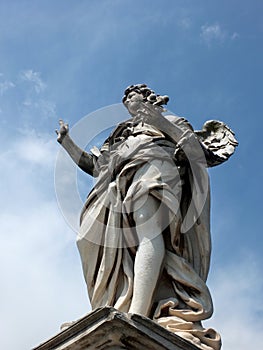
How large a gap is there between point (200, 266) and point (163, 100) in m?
2.17

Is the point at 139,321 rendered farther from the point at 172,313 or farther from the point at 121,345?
the point at 172,313

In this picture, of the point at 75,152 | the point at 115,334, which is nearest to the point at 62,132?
the point at 75,152

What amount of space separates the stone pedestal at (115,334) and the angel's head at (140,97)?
136 inches

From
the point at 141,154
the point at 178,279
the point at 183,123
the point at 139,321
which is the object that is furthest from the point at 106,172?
the point at 139,321

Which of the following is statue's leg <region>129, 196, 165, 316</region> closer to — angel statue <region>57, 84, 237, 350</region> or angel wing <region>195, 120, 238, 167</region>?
angel statue <region>57, 84, 237, 350</region>

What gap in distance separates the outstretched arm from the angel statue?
0.01m

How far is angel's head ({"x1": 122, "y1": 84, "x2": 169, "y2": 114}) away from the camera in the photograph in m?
8.44

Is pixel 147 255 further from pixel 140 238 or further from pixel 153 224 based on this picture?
pixel 153 224

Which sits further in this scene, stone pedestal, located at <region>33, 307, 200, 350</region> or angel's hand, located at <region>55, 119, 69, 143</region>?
angel's hand, located at <region>55, 119, 69, 143</region>

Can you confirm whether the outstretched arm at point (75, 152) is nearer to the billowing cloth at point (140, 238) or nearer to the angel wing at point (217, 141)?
the billowing cloth at point (140, 238)

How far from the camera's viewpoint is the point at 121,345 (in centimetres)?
564

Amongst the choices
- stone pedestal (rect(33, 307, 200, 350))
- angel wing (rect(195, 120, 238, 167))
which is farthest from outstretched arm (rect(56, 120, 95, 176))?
stone pedestal (rect(33, 307, 200, 350))

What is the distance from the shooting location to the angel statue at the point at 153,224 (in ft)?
22.4

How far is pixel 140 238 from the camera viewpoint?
7184 mm
